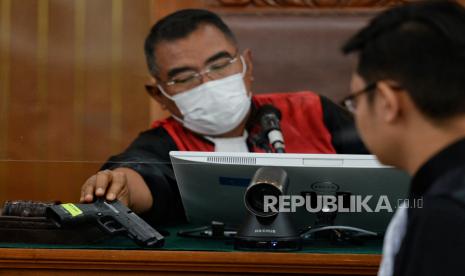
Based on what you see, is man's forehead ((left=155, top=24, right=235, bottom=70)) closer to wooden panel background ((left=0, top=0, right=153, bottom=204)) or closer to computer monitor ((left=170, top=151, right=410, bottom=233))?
wooden panel background ((left=0, top=0, right=153, bottom=204))

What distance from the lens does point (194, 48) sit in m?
2.55

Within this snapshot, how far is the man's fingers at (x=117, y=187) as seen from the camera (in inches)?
74.7

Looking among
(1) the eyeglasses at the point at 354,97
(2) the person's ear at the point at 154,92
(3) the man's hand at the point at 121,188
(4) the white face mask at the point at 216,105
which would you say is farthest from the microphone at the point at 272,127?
(1) the eyeglasses at the point at 354,97

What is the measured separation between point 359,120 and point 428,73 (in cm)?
14

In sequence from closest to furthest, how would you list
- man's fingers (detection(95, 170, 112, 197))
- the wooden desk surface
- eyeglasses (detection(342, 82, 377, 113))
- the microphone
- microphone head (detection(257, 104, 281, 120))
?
eyeglasses (detection(342, 82, 377, 113)) → the wooden desk surface → man's fingers (detection(95, 170, 112, 197)) → the microphone → microphone head (detection(257, 104, 281, 120))

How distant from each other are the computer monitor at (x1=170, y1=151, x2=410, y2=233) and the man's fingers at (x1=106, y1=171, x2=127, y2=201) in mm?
133

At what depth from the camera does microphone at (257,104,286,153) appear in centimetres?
203

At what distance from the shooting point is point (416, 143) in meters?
1.12

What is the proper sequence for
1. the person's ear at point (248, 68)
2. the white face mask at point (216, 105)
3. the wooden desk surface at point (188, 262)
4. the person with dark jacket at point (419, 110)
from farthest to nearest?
the person's ear at point (248, 68) < the white face mask at point (216, 105) < the wooden desk surface at point (188, 262) < the person with dark jacket at point (419, 110)

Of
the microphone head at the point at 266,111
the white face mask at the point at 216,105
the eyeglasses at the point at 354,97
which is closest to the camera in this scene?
the eyeglasses at the point at 354,97

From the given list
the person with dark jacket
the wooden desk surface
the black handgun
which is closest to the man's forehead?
the black handgun

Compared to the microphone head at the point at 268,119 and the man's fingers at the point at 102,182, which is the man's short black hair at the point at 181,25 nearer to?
the microphone head at the point at 268,119

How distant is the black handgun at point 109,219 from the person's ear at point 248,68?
80cm

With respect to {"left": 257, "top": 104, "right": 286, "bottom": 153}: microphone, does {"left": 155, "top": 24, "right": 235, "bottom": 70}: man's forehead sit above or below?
above
